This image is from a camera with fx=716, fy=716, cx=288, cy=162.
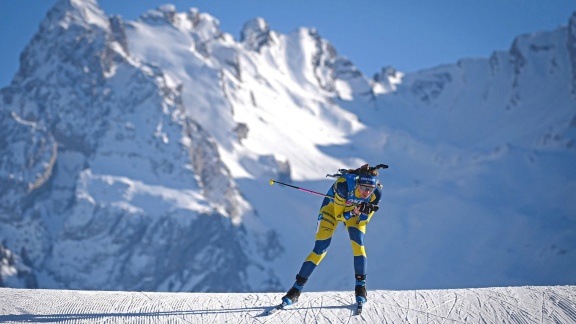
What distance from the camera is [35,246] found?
182m

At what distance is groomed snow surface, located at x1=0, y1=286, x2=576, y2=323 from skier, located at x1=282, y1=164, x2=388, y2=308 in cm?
51

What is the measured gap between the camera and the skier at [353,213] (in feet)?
42.7

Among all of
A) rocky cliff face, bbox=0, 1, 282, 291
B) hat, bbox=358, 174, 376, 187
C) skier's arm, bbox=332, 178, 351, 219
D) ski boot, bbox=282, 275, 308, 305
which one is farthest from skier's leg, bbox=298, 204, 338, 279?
rocky cliff face, bbox=0, 1, 282, 291

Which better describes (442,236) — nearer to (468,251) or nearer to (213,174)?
(468,251)

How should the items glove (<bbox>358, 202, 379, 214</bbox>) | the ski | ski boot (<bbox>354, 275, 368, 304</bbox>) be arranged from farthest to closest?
glove (<bbox>358, 202, 379, 214</bbox>), ski boot (<bbox>354, 275, 368, 304</bbox>), the ski

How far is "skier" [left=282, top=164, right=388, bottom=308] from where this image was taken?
13.0 metres

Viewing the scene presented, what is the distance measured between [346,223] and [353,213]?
1.50ft

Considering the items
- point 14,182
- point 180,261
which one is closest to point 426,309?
point 180,261

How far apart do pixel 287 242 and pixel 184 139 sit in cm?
4045

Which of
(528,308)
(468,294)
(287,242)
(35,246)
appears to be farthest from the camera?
(287,242)

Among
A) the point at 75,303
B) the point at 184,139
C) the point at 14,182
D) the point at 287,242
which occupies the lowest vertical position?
the point at 75,303

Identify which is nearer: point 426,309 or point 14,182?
point 426,309

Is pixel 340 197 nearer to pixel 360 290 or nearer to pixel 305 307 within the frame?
pixel 360 290

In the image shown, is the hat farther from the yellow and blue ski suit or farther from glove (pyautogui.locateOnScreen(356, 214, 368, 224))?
glove (pyautogui.locateOnScreen(356, 214, 368, 224))
